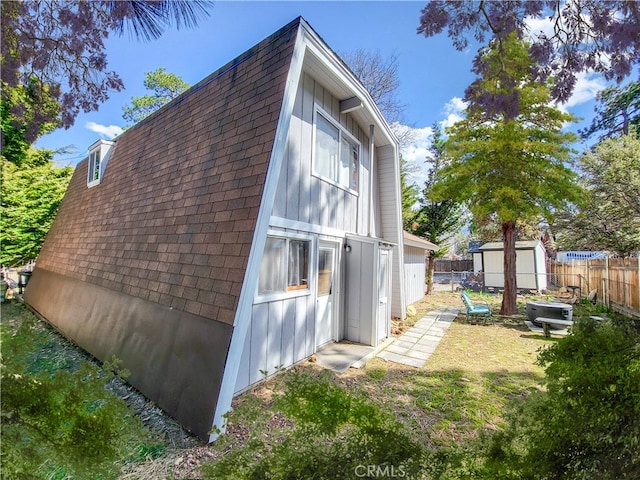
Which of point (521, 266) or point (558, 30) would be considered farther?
point (521, 266)

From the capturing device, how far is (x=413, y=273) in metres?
13.2

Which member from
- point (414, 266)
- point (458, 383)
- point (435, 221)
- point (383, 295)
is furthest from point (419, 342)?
point (435, 221)

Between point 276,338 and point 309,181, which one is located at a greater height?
point 309,181

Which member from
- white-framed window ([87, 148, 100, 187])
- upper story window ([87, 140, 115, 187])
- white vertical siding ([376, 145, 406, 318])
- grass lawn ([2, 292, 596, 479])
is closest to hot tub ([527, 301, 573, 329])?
grass lawn ([2, 292, 596, 479])

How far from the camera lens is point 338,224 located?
660cm

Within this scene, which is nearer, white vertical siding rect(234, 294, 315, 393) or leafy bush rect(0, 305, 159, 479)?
leafy bush rect(0, 305, 159, 479)

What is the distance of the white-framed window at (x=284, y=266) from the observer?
4660 mm

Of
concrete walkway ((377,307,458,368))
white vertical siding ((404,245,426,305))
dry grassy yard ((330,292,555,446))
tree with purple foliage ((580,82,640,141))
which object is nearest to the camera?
dry grassy yard ((330,292,555,446))

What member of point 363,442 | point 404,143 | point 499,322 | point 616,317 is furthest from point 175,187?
point 404,143

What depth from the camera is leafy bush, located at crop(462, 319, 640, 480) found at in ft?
5.50

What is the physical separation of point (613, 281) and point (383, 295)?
33.0 feet

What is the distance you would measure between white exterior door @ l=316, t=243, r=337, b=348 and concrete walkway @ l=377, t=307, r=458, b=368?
1.25 m

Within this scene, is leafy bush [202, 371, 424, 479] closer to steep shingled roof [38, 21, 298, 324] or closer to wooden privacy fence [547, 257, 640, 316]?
steep shingled roof [38, 21, 298, 324]

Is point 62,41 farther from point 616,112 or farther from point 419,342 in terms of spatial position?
point 616,112
